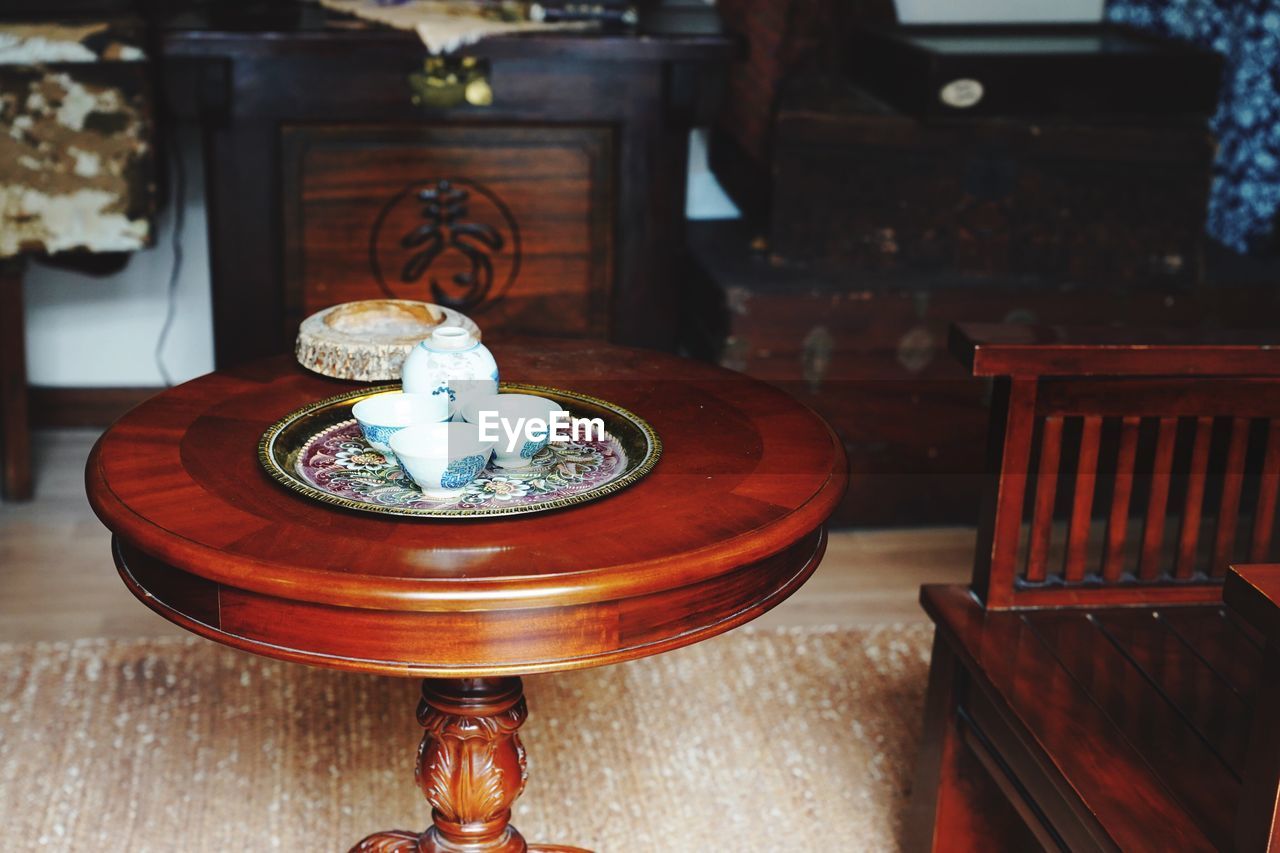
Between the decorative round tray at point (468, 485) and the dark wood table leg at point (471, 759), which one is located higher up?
the decorative round tray at point (468, 485)

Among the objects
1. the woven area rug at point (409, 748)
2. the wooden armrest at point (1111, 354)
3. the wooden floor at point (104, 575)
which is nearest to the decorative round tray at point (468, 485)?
the wooden armrest at point (1111, 354)

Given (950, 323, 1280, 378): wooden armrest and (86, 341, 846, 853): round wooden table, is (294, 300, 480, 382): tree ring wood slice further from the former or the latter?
(950, 323, 1280, 378): wooden armrest

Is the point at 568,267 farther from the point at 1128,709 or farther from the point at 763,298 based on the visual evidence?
the point at 1128,709

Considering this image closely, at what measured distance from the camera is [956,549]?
2.93 meters

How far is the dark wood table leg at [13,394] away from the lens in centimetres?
293

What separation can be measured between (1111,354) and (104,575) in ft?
6.25

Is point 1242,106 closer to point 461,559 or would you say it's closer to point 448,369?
point 448,369

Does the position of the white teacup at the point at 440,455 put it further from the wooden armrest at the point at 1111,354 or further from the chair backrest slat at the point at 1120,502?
the chair backrest slat at the point at 1120,502

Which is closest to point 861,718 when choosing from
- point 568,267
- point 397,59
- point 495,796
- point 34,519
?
point 495,796

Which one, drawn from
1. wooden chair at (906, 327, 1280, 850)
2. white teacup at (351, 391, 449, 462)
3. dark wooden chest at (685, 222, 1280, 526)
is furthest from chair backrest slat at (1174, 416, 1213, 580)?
dark wooden chest at (685, 222, 1280, 526)

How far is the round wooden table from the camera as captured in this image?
1.22m

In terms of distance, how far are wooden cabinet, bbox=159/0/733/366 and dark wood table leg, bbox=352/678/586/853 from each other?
4.59 ft

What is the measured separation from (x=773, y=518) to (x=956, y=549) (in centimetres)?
167

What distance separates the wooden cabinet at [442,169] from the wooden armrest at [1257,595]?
1.72m
